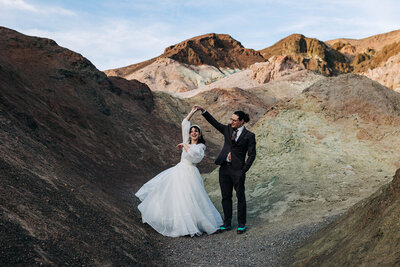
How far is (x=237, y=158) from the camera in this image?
6172 mm

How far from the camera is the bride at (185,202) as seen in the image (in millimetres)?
6195

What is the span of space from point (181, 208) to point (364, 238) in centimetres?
348

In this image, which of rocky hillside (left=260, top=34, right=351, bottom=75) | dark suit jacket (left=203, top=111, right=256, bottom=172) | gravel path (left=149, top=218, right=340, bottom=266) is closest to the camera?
gravel path (left=149, top=218, right=340, bottom=266)

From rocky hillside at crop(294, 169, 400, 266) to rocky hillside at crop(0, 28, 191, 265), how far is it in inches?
89.5

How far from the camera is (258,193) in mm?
8531

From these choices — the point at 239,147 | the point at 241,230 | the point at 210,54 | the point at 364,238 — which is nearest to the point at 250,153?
the point at 239,147

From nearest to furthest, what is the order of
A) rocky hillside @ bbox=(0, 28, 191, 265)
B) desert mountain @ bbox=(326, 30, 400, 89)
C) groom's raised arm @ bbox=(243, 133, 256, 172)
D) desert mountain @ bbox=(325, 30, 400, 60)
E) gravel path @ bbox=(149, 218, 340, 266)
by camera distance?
rocky hillside @ bbox=(0, 28, 191, 265)
gravel path @ bbox=(149, 218, 340, 266)
groom's raised arm @ bbox=(243, 133, 256, 172)
desert mountain @ bbox=(326, 30, 400, 89)
desert mountain @ bbox=(325, 30, 400, 60)

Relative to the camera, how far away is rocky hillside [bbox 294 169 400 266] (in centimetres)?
294

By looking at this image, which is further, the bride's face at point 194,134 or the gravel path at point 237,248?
the bride's face at point 194,134

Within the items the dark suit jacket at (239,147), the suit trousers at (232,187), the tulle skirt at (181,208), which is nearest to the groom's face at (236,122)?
the dark suit jacket at (239,147)

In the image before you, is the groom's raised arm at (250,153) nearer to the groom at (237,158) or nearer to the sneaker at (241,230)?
the groom at (237,158)

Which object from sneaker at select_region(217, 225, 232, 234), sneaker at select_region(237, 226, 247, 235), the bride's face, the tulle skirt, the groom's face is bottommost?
Result: sneaker at select_region(217, 225, 232, 234)

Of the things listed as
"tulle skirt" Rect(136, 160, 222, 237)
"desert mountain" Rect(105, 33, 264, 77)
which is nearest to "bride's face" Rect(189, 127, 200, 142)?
"tulle skirt" Rect(136, 160, 222, 237)

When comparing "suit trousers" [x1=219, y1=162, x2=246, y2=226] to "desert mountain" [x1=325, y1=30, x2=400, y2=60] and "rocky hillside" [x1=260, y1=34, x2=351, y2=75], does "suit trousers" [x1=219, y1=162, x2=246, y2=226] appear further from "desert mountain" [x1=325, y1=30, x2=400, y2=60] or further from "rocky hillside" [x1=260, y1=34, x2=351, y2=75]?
"desert mountain" [x1=325, y1=30, x2=400, y2=60]
